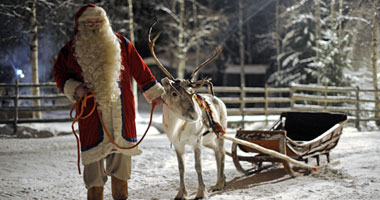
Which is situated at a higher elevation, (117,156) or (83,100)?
(83,100)

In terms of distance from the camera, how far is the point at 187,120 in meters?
Result: 3.93

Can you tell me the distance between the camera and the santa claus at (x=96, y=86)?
317 cm

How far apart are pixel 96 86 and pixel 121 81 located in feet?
0.85

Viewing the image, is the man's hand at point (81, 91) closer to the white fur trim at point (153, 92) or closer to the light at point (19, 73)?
the white fur trim at point (153, 92)

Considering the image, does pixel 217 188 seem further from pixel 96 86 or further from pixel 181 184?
pixel 96 86

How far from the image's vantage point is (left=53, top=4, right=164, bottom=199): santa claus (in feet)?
10.4

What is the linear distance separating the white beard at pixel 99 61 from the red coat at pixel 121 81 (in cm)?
10

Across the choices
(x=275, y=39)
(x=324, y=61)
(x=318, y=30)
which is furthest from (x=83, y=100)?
(x=275, y=39)

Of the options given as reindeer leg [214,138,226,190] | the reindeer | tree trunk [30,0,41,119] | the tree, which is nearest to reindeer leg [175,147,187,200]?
the reindeer

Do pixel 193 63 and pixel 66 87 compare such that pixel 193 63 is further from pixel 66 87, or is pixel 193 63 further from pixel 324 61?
pixel 66 87

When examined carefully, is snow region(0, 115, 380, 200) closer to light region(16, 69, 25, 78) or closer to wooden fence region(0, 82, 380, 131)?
wooden fence region(0, 82, 380, 131)

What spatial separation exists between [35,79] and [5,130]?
384 cm

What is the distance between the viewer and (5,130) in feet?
25.6

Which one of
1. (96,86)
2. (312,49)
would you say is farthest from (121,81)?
(312,49)
